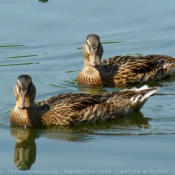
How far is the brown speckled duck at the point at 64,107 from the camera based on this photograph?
46.3 ft

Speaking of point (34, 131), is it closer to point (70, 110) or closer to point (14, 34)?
point (70, 110)

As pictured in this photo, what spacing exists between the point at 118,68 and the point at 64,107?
3.45 meters

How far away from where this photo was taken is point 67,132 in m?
14.1

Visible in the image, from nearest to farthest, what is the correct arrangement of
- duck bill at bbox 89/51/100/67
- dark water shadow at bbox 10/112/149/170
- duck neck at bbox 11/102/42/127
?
dark water shadow at bbox 10/112/149/170 < duck neck at bbox 11/102/42/127 < duck bill at bbox 89/51/100/67

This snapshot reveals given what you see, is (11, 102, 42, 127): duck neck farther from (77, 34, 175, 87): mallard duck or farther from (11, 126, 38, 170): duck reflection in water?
(77, 34, 175, 87): mallard duck

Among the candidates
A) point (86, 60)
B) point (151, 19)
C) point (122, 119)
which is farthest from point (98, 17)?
point (122, 119)

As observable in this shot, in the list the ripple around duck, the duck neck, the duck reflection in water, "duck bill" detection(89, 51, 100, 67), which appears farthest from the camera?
"duck bill" detection(89, 51, 100, 67)

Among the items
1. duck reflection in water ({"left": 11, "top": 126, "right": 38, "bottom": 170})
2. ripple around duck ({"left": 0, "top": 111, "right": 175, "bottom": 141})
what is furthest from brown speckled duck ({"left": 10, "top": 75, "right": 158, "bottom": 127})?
duck reflection in water ({"left": 11, "top": 126, "right": 38, "bottom": 170})

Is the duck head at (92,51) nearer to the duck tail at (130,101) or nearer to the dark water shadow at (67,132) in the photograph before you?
the duck tail at (130,101)

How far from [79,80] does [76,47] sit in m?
1.89

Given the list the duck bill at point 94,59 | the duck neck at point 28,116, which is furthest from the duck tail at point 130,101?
the duck bill at point 94,59

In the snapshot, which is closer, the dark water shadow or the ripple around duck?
the dark water shadow

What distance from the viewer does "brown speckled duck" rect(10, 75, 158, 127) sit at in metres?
14.1

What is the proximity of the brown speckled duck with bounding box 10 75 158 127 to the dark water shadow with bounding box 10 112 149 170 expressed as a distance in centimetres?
12
